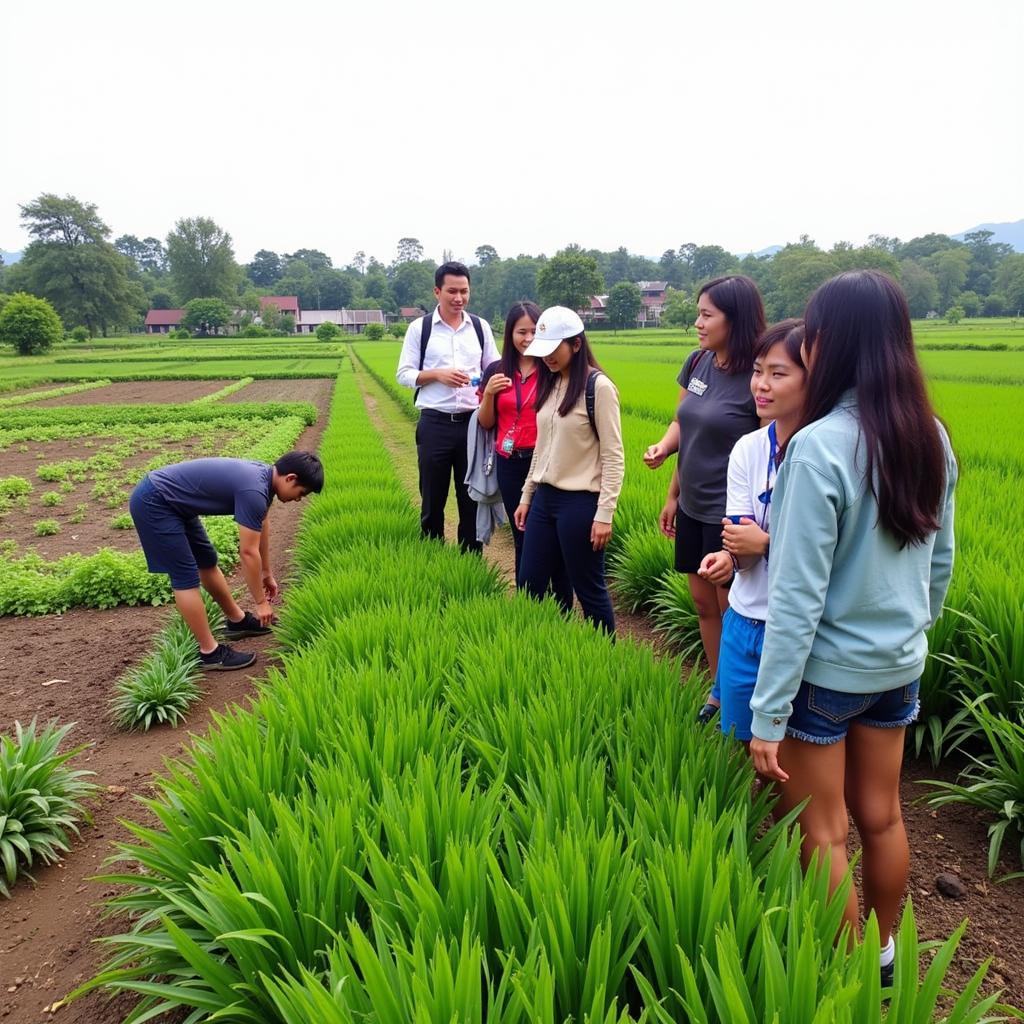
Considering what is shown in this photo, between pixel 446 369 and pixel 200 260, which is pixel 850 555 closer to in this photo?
pixel 446 369

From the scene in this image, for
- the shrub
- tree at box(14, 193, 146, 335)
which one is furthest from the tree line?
the shrub

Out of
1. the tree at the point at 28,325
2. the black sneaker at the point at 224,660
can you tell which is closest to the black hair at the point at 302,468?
the black sneaker at the point at 224,660

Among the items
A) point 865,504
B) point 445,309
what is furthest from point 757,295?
point 445,309

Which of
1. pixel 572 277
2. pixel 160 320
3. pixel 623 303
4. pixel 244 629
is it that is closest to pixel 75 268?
pixel 160 320

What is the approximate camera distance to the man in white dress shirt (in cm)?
438

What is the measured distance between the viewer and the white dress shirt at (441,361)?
4461mm

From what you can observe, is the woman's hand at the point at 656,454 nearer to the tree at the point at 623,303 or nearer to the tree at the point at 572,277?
the tree at the point at 623,303

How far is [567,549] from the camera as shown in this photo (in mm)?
3385

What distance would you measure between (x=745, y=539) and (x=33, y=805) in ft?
9.08

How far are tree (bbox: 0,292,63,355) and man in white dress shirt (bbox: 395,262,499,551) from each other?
162 feet

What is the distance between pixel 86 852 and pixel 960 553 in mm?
4296

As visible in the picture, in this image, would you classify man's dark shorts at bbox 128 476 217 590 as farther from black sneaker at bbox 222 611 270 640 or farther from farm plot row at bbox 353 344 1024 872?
farm plot row at bbox 353 344 1024 872

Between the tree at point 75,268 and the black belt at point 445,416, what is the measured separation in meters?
70.1

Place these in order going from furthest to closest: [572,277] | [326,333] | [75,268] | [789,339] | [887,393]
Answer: [572,277] < [326,333] < [75,268] < [789,339] < [887,393]
